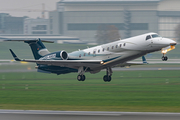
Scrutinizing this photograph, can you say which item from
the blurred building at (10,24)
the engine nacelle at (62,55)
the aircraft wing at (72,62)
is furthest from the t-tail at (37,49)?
the blurred building at (10,24)

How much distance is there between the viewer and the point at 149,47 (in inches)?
997

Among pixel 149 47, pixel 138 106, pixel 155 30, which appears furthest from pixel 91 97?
pixel 155 30

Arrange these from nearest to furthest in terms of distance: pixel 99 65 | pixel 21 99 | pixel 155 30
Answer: pixel 21 99 → pixel 99 65 → pixel 155 30

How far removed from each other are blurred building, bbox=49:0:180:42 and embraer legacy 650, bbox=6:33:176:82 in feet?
248

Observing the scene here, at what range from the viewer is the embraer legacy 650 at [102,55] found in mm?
25328

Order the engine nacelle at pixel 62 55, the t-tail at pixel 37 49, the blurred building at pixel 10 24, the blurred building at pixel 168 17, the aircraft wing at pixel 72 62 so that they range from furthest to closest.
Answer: the blurred building at pixel 10 24 → the blurred building at pixel 168 17 → the t-tail at pixel 37 49 → the engine nacelle at pixel 62 55 → the aircraft wing at pixel 72 62

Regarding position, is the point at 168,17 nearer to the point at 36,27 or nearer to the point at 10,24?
the point at 36,27

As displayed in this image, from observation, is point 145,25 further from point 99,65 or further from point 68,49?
point 99,65

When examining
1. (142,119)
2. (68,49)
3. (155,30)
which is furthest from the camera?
(155,30)

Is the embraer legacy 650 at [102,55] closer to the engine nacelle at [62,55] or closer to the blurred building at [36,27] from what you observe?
the engine nacelle at [62,55]

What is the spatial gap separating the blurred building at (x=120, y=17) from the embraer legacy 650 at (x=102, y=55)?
248 feet

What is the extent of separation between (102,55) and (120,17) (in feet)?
270

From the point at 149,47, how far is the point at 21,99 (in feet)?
35.7

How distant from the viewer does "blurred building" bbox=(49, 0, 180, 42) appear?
106 metres
